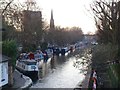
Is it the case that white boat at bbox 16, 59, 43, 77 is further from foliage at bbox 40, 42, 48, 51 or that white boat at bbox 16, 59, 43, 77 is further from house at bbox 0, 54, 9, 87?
Answer: foliage at bbox 40, 42, 48, 51

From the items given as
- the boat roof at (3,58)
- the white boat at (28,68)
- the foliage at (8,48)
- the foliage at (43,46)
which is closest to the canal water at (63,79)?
the white boat at (28,68)

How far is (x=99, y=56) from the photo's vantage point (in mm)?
26266

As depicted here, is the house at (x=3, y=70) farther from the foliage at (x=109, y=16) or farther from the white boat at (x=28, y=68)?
the white boat at (x=28, y=68)

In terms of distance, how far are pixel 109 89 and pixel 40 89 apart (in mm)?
17645

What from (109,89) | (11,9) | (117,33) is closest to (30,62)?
(11,9)

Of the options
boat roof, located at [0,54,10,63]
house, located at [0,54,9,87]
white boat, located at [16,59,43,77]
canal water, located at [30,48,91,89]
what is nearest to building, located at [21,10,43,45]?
white boat, located at [16,59,43,77]

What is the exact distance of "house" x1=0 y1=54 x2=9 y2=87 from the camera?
26.8 m

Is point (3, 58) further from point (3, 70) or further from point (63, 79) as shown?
point (63, 79)

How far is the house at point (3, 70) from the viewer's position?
87.9ft

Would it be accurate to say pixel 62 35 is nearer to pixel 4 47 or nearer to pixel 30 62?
pixel 30 62

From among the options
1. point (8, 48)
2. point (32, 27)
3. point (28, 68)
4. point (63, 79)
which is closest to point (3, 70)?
point (8, 48)

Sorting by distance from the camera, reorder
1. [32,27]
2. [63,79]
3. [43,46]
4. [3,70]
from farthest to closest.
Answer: [43,46] → [32,27] → [63,79] → [3,70]

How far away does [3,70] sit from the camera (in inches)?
1081

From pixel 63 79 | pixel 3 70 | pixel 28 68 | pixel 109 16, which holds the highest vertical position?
pixel 109 16
